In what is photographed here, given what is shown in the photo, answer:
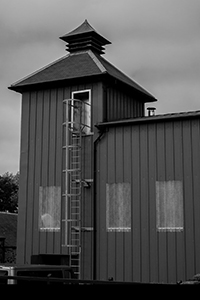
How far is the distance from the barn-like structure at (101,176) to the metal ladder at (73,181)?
44mm

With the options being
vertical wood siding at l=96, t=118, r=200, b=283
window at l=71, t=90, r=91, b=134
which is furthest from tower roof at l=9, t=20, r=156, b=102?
vertical wood siding at l=96, t=118, r=200, b=283

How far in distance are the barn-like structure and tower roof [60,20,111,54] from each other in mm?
48

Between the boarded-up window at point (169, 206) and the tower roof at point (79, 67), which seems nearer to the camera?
the boarded-up window at point (169, 206)

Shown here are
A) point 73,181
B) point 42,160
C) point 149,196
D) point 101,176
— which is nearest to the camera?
point 149,196

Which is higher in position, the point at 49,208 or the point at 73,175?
the point at 73,175

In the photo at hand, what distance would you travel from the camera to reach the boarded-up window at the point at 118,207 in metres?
21.4

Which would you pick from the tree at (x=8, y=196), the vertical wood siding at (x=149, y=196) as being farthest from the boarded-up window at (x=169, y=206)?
the tree at (x=8, y=196)

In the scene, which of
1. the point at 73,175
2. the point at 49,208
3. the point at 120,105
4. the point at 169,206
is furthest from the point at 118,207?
the point at 120,105

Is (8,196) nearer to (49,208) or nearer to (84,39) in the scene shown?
(84,39)

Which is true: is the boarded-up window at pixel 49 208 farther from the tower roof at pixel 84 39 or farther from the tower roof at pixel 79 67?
the tower roof at pixel 84 39

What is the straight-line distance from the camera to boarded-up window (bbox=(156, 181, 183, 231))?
20297mm

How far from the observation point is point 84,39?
2545 cm

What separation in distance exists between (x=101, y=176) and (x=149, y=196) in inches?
94.6

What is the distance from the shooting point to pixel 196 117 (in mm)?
20422
